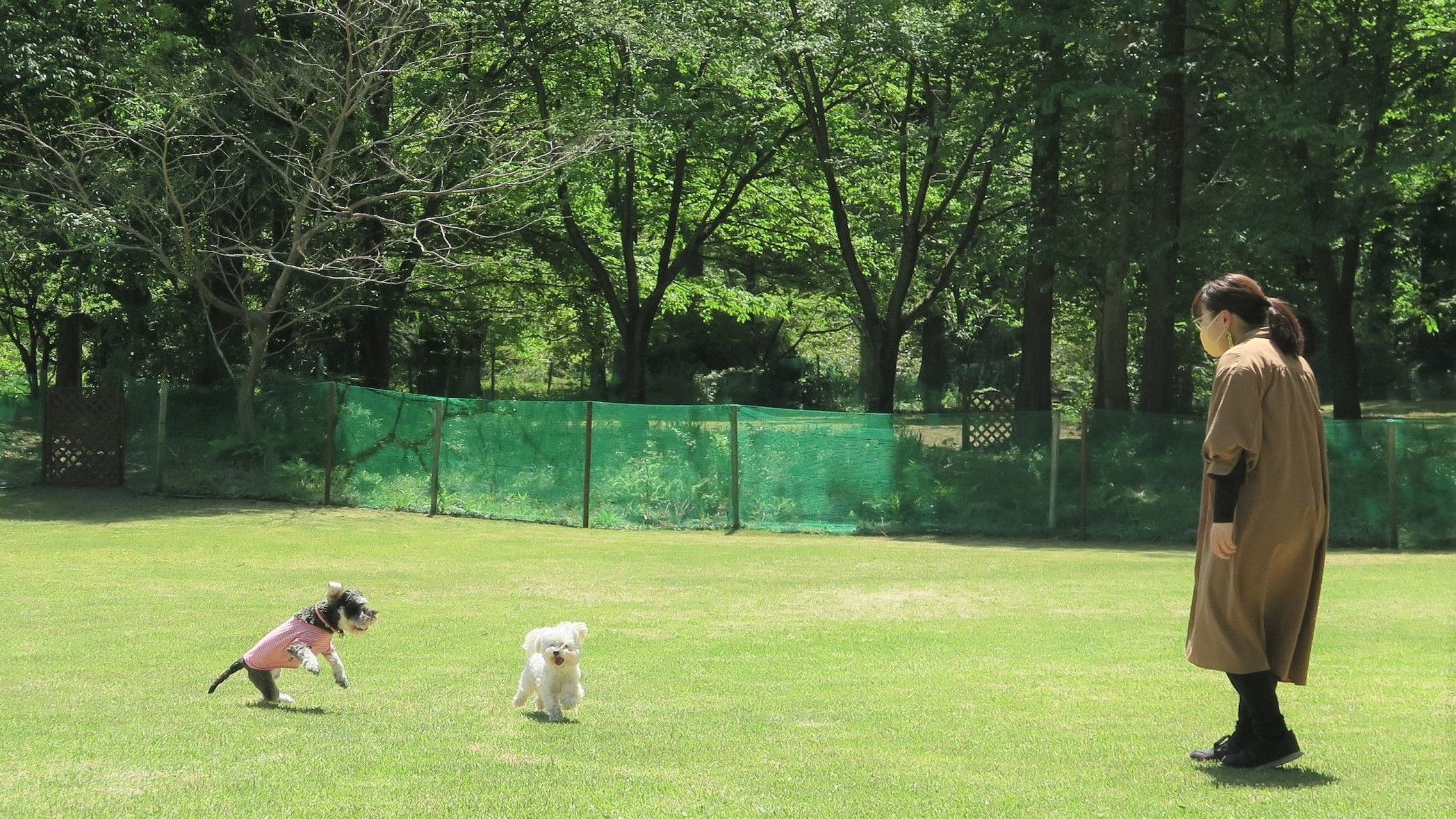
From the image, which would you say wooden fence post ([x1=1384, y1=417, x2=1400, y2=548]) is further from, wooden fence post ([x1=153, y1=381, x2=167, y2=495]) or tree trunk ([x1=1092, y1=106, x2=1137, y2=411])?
wooden fence post ([x1=153, y1=381, x2=167, y2=495])

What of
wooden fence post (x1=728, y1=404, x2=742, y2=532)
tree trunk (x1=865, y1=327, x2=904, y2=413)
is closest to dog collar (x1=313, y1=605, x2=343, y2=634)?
wooden fence post (x1=728, y1=404, x2=742, y2=532)

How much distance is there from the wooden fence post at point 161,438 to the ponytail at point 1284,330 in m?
21.5

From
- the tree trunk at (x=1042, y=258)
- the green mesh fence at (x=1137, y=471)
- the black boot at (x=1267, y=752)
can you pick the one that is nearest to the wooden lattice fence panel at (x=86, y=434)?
the tree trunk at (x=1042, y=258)

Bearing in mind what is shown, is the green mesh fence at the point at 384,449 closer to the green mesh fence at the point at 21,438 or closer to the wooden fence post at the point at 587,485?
the wooden fence post at the point at 587,485

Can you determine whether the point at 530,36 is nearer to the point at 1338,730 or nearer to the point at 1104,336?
the point at 1104,336

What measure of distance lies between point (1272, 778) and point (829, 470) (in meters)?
15.5

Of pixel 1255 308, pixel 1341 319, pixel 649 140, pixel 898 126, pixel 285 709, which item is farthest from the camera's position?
pixel 898 126

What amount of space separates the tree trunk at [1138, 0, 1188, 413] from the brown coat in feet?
61.0

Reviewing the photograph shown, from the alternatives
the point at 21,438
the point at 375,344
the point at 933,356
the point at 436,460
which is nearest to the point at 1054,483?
the point at 436,460

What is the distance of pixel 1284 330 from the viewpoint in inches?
228

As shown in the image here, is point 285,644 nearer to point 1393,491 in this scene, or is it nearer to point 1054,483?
point 1054,483

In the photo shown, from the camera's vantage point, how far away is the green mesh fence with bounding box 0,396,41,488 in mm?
24859

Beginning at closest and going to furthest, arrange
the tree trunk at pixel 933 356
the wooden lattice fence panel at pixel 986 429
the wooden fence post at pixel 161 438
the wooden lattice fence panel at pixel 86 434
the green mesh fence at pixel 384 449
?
the wooden lattice fence panel at pixel 986 429 < the green mesh fence at pixel 384 449 < the wooden fence post at pixel 161 438 < the wooden lattice fence panel at pixel 86 434 < the tree trunk at pixel 933 356

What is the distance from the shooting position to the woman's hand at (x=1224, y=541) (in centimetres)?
544
